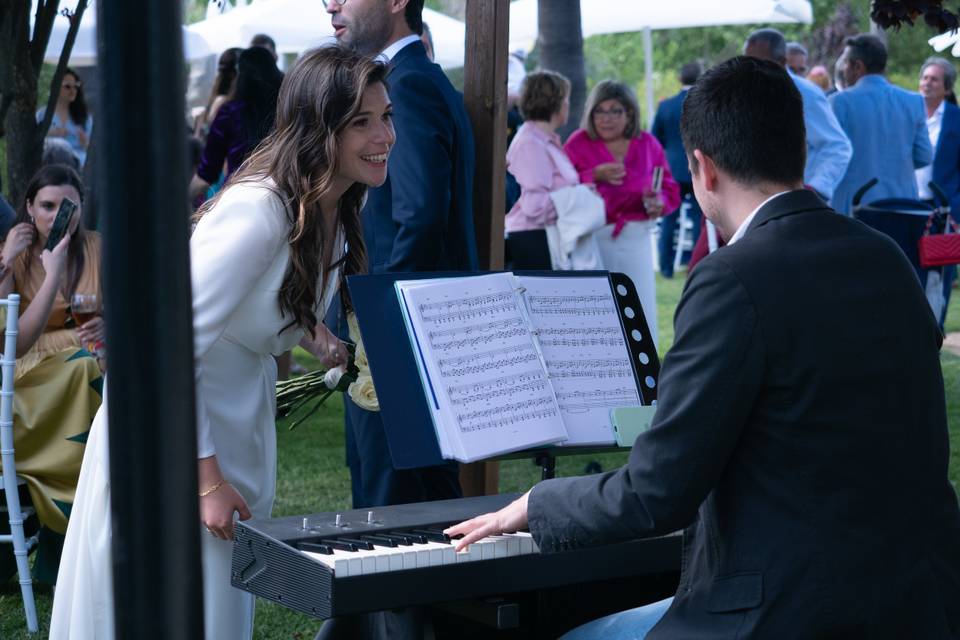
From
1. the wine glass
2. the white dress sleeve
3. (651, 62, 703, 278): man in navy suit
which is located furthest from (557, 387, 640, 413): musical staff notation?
(651, 62, 703, 278): man in navy suit

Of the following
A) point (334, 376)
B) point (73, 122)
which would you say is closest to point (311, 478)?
point (334, 376)

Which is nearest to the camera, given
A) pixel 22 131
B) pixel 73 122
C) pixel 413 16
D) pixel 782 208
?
pixel 782 208

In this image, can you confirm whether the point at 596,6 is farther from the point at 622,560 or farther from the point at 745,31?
the point at 745,31

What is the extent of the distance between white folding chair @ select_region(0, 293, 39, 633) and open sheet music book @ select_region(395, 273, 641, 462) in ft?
6.58

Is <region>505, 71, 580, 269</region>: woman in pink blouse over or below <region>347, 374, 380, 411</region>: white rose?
over

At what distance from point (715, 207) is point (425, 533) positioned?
78 cm

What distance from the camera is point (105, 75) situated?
0.72 meters

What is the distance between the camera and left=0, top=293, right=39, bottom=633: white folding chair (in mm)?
4141

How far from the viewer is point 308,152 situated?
281 cm

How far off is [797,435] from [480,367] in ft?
2.74

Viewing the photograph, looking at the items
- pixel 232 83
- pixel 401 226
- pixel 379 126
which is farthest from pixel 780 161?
pixel 232 83

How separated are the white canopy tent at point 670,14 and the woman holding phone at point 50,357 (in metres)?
8.43

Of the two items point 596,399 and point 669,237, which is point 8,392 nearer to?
point 596,399

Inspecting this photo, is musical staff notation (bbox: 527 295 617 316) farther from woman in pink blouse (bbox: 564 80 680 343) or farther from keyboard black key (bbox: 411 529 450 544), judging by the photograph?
woman in pink blouse (bbox: 564 80 680 343)
